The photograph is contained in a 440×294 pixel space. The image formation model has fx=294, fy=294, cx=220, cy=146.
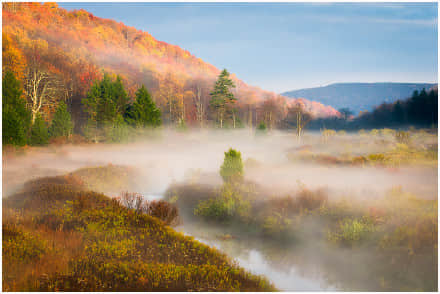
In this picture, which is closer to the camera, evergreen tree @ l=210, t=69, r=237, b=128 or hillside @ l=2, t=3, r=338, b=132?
hillside @ l=2, t=3, r=338, b=132

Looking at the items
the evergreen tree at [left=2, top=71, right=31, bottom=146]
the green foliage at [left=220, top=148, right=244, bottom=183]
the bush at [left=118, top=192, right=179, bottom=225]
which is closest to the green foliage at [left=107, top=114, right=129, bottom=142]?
the evergreen tree at [left=2, top=71, right=31, bottom=146]

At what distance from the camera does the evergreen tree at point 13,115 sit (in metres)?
14.3

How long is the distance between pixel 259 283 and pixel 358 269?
9.04ft

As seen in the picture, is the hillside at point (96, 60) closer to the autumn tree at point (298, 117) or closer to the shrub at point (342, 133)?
the autumn tree at point (298, 117)

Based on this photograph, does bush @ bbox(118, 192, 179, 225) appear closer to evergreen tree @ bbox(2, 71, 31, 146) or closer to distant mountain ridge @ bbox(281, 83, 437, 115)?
evergreen tree @ bbox(2, 71, 31, 146)

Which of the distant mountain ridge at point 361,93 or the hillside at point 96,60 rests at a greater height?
the hillside at point 96,60

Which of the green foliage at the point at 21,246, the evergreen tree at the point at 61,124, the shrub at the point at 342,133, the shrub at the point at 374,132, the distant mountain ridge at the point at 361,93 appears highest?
the distant mountain ridge at the point at 361,93

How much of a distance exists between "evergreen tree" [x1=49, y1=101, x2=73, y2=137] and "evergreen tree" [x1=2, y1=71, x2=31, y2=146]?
77.1 inches

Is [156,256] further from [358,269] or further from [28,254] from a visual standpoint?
[358,269]

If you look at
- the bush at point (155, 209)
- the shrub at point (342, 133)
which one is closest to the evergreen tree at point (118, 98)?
the bush at point (155, 209)

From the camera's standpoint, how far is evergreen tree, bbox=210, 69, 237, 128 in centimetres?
3089

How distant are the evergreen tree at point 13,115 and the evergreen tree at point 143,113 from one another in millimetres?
7450

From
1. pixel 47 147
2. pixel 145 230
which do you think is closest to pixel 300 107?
pixel 47 147

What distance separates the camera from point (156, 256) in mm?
7320
